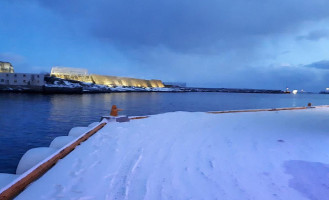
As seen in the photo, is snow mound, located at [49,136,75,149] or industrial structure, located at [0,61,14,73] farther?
industrial structure, located at [0,61,14,73]

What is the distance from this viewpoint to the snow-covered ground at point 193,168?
293 cm

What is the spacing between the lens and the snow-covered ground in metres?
2.93

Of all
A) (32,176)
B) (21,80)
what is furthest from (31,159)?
(21,80)

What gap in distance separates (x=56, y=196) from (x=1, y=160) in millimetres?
6896

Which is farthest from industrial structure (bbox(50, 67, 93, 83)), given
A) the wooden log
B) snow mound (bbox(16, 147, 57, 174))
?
the wooden log

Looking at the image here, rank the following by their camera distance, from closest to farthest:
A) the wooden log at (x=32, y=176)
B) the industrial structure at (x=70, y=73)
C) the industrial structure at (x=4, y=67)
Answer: the wooden log at (x=32, y=176)
the industrial structure at (x=4, y=67)
the industrial structure at (x=70, y=73)

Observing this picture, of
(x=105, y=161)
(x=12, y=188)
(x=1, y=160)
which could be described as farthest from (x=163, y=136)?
(x=1, y=160)

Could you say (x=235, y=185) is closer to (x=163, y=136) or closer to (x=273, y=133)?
(x=163, y=136)

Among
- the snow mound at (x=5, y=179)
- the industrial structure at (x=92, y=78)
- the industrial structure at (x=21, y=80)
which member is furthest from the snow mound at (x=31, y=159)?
the industrial structure at (x=92, y=78)

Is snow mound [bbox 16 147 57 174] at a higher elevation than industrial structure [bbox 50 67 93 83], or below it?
below

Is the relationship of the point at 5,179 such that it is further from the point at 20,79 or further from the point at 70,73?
the point at 70,73

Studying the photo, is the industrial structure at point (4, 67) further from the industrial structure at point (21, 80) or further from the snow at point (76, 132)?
the snow at point (76, 132)

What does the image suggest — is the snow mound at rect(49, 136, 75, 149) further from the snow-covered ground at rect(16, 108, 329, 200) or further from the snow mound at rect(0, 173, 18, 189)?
the snow mound at rect(0, 173, 18, 189)

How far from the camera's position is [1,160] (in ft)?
25.7
